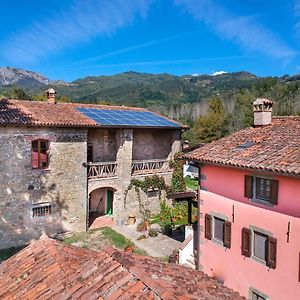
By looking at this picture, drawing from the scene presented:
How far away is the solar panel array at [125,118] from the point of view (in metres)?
21.8

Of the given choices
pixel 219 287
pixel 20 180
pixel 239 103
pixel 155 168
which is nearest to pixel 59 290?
pixel 219 287

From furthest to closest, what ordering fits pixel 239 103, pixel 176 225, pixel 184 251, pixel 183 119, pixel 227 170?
pixel 183 119, pixel 239 103, pixel 176 225, pixel 184 251, pixel 227 170

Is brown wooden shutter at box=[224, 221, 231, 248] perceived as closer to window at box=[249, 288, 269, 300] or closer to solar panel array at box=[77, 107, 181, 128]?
window at box=[249, 288, 269, 300]

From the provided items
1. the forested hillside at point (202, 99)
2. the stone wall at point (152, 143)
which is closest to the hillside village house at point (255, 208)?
the stone wall at point (152, 143)

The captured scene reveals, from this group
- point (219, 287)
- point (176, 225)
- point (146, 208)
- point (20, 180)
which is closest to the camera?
point (219, 287)

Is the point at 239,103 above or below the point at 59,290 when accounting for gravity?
above

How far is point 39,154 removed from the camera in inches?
751

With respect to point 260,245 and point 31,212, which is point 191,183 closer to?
point 31,212

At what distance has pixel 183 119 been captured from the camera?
278ft

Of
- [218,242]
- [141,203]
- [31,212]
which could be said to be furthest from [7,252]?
[218,242]

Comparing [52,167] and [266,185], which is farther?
[52,167]

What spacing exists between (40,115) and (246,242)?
45.2 feet

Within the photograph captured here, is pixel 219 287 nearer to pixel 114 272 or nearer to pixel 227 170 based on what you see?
pixel 114 272

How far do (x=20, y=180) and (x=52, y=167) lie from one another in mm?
1957
